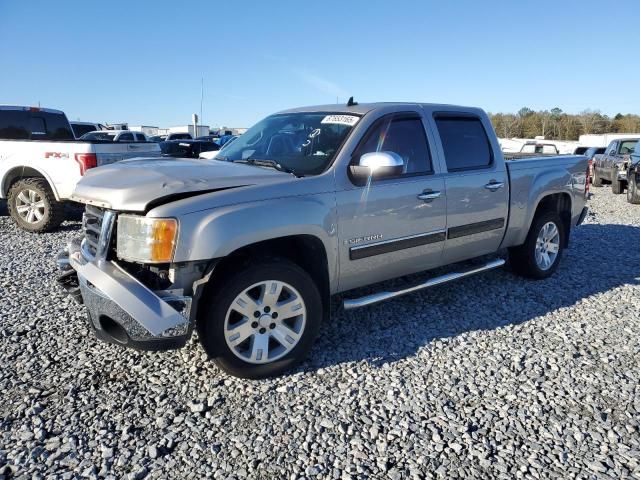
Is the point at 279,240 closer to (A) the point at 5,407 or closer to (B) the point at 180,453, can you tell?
(B) the point at 180,453

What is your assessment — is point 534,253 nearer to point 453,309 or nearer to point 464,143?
point 453,309

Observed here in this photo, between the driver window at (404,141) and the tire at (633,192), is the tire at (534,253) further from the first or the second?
the tire at (633,192)

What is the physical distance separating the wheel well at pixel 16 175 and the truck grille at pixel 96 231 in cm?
502

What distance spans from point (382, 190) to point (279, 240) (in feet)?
3.01

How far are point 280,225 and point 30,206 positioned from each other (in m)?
6.34

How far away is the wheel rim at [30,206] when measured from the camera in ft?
25.4

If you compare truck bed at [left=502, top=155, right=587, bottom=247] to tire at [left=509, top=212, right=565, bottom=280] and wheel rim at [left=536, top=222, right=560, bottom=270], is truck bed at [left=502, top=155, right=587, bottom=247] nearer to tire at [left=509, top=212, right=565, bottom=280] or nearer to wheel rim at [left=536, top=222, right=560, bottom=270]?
tire at [left=509, top=212, right=565, bottom=280]

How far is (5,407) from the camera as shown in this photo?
2.96m

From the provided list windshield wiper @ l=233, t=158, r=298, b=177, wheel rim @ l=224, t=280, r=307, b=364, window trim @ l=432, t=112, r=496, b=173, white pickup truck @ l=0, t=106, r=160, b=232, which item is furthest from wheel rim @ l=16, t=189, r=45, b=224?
window trim @ l=432, t=112, r=496, b=173

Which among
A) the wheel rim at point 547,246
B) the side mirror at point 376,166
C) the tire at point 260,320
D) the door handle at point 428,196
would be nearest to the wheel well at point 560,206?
the wheel rim at point 547,246

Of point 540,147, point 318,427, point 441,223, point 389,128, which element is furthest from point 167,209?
point 540,147

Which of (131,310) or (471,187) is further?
(471,187)

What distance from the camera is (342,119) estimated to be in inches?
156

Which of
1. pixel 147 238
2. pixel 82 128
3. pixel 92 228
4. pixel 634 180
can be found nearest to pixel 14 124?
pixel 92 228
